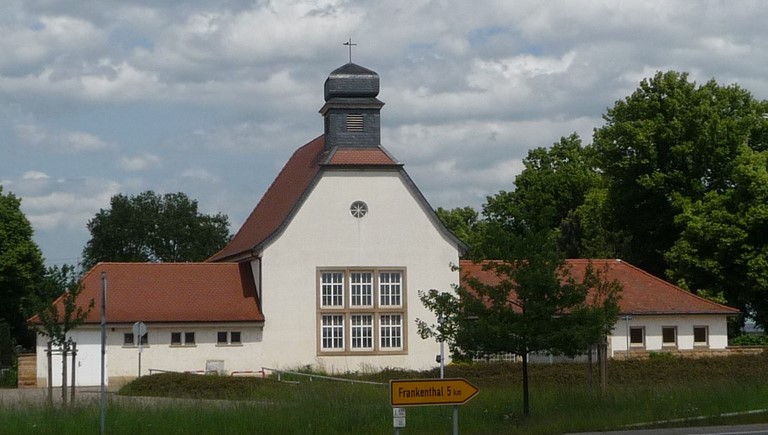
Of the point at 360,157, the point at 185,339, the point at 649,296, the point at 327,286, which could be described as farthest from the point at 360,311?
the point at 649,296

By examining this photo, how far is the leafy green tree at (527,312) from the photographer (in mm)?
24484

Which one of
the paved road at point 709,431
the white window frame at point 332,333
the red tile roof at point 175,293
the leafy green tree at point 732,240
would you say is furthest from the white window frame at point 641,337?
the paved road at point 709,431

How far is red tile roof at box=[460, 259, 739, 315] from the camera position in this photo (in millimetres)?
50656

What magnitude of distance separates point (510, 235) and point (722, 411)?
5768mm

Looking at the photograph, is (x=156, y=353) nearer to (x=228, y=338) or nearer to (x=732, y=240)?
(x=228, y=338)

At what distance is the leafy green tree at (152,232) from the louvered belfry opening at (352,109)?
46.7 meters

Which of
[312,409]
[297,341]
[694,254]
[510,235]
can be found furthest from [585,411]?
[694,254]

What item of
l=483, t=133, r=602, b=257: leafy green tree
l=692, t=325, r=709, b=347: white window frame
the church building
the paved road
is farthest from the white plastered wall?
the paved road

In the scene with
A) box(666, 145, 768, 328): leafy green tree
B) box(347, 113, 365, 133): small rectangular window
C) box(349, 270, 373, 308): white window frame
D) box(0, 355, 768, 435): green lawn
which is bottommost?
box(0, 355, 768, 435): green lawn

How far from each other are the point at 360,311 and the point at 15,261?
28.4 m

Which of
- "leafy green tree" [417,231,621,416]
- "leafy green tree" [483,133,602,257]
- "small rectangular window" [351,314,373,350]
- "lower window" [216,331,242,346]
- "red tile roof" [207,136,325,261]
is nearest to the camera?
"leafy green tree" [417,231,621,416]

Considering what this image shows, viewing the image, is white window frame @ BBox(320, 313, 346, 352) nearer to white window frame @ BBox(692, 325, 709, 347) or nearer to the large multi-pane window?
the large multi-pane window

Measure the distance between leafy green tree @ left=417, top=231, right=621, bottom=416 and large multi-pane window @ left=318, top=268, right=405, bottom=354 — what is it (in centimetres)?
2368

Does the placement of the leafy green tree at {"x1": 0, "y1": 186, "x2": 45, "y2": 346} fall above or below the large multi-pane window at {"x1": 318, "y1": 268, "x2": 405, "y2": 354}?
above
